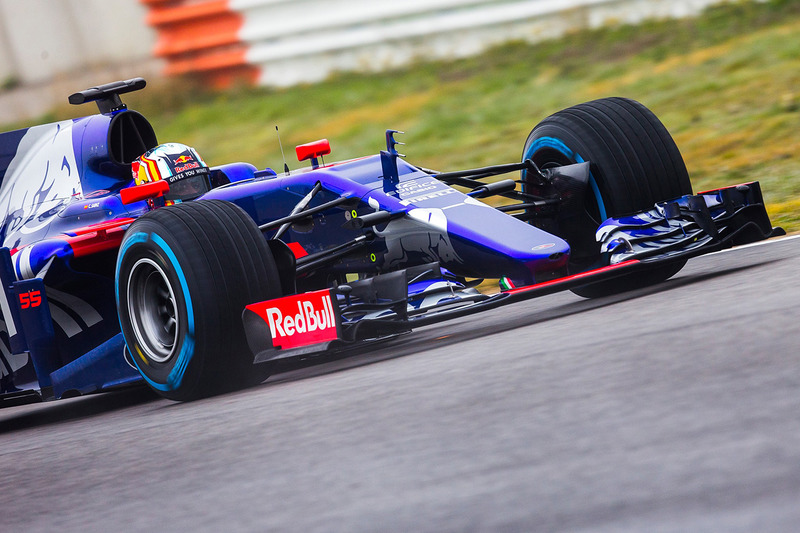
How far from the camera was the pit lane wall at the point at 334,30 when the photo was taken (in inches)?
527

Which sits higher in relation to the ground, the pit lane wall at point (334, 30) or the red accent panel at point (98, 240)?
the pit lane wall at point (334, 30)

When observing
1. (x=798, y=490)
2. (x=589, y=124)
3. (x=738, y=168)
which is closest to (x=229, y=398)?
(x=589, y=124)

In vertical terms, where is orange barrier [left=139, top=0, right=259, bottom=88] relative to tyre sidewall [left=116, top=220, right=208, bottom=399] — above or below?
above

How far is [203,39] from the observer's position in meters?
14.6

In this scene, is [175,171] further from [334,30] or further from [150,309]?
[334,30]

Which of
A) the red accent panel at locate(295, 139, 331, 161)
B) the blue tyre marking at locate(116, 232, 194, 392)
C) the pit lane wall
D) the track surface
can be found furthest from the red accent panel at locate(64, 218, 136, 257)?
the pit lane wall

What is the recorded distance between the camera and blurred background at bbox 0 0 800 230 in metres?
12.5

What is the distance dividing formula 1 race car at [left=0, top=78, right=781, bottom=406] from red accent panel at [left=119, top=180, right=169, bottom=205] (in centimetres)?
1

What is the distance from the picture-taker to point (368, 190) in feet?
20.5

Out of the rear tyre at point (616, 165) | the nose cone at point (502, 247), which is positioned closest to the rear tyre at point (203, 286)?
the nose cone at point (502, 247)

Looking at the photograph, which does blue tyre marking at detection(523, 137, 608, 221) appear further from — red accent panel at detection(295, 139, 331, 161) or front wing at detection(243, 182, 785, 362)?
red accent panel at detection(295, 139, 331, 161)

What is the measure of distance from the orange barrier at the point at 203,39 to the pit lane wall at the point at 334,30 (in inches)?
0.5

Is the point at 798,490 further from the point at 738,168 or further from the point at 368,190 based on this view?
the point at 738,168

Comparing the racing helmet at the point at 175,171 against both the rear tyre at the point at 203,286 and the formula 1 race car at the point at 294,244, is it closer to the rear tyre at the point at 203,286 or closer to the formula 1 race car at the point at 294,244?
the formula 1 race car at the point at 294,244
